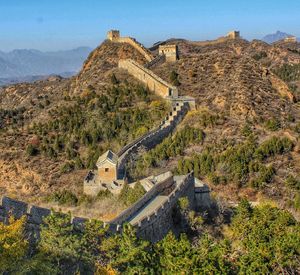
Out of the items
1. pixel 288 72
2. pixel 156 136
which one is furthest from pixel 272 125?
pixel 288 72

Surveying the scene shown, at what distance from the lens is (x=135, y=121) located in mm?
58531

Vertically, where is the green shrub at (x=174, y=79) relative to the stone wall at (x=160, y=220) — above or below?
above

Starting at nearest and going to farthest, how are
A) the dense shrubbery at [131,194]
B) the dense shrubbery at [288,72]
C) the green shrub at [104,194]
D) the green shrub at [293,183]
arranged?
the dense shrubbery at [131,194], the green shrub at [104,194], the green shrub at [293,183], the dense shrubbery at [288,72]

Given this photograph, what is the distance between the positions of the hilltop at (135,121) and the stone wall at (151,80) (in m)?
1.05

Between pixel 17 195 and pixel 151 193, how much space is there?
19.5 metres

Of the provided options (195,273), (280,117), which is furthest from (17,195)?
(195,273)

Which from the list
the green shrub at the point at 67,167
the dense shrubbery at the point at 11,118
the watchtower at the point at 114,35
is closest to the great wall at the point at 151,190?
the green shrub at the point at 67,167

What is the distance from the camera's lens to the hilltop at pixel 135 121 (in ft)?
167

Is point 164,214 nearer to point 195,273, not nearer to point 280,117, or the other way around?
point 195,273

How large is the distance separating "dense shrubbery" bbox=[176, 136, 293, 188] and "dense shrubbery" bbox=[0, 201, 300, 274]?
73.0 feet

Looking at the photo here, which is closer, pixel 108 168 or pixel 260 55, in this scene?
pixel 108 168

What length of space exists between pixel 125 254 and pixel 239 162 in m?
28.7

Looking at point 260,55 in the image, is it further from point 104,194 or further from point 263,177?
point 104,194

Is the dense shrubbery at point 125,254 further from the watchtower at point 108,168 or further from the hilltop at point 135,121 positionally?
the hilltop at point 135,121
